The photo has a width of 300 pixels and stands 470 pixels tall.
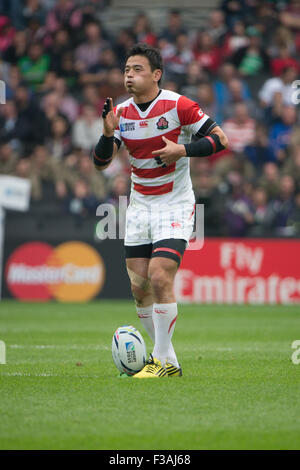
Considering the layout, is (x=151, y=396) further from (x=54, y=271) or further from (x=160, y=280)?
(x=54, y=271)

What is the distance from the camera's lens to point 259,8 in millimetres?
21078

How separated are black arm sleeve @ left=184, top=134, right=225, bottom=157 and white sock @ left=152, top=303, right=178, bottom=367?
1226 millimetres

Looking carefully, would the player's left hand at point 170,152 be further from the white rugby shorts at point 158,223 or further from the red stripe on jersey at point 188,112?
the white rugby shorts at point 158,223

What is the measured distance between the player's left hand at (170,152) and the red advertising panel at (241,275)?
9747 millimetres

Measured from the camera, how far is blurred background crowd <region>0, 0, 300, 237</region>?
17.0m

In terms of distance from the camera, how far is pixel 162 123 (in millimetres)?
7195

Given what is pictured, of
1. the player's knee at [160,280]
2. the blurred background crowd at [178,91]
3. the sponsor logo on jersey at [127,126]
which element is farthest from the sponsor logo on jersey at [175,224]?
the blurred background crowd at [178,91]

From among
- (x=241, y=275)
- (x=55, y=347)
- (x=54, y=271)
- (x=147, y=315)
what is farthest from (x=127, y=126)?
(x=241, y=275)

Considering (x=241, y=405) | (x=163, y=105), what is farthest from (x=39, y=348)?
(x=241, y=405)

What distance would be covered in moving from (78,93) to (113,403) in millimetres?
15653

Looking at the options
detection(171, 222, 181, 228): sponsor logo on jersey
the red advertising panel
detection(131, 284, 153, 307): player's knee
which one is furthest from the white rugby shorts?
the red advertising panel

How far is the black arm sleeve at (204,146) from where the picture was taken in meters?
6.85

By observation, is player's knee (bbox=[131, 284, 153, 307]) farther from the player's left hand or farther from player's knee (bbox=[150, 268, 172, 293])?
the player's left hand

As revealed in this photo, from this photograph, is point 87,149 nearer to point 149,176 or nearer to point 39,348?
point 39,348
